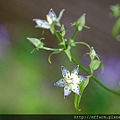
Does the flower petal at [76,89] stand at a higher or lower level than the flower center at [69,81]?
lower

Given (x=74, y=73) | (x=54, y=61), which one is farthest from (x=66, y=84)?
(x=54, y=61)

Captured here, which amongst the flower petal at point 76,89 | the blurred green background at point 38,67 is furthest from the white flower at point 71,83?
the blurred green background at point 38,67

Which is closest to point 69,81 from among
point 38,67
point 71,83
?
point 71,83

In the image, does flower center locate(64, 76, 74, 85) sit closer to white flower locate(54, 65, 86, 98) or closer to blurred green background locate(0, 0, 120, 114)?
white flower locate(54, 65, 86, 98)

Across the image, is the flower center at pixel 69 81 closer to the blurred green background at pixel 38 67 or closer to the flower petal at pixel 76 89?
the flower petal at pixel 76 89

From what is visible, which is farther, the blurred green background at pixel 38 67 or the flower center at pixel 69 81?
the blurred green background at pixel 38 67

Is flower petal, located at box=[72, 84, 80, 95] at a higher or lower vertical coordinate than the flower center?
lower

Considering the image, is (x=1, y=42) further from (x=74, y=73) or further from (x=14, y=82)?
(x=74, y=73)

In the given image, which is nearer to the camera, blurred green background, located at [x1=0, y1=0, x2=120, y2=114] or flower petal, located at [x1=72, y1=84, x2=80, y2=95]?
flower petal, located at [x1=72, y1=84, x2=80, y2=95]

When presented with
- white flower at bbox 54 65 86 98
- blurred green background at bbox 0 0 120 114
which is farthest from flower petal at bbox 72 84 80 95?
blurred green background at bbox 0 0 120 114

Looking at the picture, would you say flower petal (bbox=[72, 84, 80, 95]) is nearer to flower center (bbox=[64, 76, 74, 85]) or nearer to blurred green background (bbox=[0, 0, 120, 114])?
flower center (bbox=[64, 76, 74, 85])
